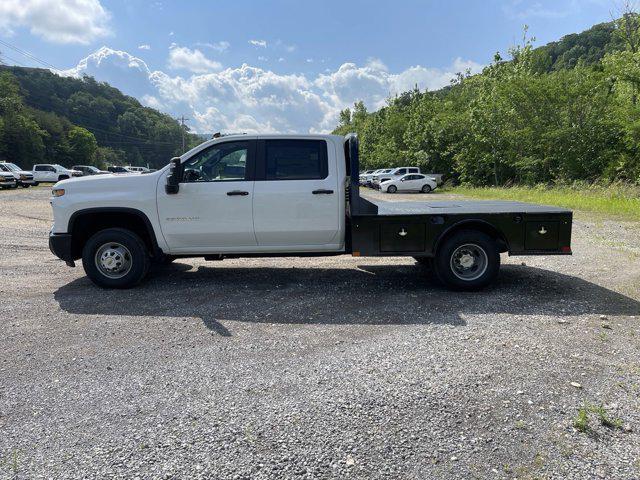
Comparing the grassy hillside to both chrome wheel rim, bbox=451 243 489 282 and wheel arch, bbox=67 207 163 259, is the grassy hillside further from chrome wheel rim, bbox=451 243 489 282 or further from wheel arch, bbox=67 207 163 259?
wheel arch, bbox=67 207 163 259

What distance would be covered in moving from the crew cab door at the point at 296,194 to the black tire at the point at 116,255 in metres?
1.65

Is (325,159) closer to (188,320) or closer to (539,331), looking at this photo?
(188,320)

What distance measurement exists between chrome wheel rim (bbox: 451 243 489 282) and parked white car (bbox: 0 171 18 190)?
101 ft

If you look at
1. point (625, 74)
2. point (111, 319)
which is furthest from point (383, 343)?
→ point (625, 74)

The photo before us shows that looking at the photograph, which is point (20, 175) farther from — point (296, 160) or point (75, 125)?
point (75, 125)

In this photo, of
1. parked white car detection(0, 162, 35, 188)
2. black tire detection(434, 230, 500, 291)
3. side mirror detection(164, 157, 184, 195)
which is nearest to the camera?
side mirror detection(164, 157, 184, 195)

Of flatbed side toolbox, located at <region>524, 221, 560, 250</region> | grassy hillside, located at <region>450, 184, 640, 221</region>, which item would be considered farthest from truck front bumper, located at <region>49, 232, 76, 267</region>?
grassy hillside, located at <region>450, 184, 640, 221</region>

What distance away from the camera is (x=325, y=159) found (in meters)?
6.44

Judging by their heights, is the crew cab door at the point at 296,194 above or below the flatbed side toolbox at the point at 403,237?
above

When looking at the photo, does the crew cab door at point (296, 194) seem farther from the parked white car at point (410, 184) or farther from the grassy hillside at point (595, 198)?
the parked white car at point (410, 184)

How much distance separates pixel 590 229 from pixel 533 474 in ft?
39.1

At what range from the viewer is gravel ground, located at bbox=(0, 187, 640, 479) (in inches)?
114

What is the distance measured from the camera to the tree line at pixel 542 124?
25.5m

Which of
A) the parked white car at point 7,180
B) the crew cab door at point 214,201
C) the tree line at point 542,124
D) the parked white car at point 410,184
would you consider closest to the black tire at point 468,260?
the crew cab door at point 214,201
